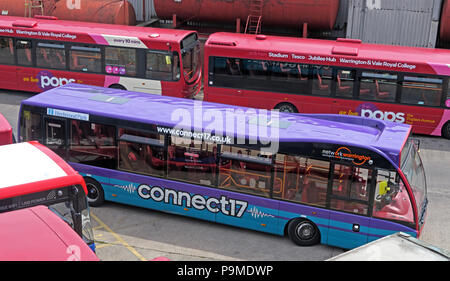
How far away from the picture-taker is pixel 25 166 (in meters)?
9.70

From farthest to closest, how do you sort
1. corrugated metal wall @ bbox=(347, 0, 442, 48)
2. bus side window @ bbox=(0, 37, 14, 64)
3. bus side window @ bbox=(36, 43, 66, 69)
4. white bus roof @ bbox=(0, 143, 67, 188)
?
corrugated metal wall @ bbox=(347, 0, 442, 48), bus side window @ bbox=(0, 37, 14, 64), bus side window @ bbox=(36, 43, 66, 69), white bus roof @ bbox=(0, 143, 67, 188)

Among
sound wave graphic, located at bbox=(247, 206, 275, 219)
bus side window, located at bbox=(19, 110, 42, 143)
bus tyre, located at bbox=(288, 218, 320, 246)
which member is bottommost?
bus tyre, located at bbox=(288, 218, 320, 246)

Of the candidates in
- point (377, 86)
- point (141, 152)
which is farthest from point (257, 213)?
point (377, 86)

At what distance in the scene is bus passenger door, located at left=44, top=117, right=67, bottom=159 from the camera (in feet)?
42.2

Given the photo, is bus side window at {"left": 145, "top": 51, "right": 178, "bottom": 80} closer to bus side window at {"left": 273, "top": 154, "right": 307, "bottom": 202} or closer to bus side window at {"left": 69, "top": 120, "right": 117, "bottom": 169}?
bus side window at {"left": 69, "top": 120, "right": 117, "bottom": 169}

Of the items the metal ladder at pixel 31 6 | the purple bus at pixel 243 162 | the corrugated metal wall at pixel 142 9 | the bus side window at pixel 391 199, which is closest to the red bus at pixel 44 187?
the purple bus at pixel 243 162

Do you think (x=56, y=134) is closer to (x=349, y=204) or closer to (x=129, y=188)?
(x=129, y=188)

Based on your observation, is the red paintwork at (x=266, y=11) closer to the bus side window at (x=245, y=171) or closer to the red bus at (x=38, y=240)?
the bus side window at (x=245, y=171)

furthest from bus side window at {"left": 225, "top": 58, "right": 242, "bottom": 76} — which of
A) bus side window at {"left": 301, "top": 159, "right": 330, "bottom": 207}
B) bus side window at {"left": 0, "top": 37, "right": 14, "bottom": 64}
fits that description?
bus side window at {"left": 301, "top": 159, "right": 330, "bottom": 207}

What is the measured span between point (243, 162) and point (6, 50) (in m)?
13.4

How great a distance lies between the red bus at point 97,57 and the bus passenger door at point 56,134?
24.9ft

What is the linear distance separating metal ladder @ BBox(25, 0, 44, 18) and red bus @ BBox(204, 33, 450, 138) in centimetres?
1003

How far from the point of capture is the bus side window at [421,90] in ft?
59.7
